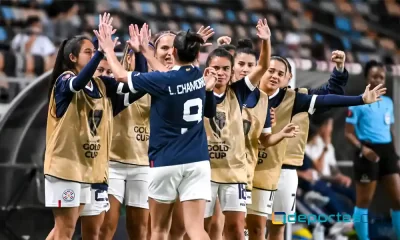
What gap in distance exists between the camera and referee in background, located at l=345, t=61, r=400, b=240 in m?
10.4

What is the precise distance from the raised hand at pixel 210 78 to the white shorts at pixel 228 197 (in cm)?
91

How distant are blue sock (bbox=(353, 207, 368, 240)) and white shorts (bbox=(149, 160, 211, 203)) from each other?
384cm

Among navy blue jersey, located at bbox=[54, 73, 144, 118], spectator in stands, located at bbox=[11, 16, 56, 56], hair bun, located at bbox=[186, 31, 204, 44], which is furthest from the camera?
spectator in stands, located at bbox=[11, 16, 56, 56]

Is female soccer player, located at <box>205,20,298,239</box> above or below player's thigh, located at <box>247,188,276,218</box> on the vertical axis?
above

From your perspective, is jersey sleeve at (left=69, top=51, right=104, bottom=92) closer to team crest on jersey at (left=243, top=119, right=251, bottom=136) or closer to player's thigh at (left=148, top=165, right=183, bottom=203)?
player's thigh at (left=148, top=165, right=183, bottom=203)

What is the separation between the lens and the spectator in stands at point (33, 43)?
45.0 feet

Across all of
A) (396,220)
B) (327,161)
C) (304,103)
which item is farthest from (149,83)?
(327,161)

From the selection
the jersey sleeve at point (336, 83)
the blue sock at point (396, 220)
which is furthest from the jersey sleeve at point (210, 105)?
the blue sock at point (396, 220)

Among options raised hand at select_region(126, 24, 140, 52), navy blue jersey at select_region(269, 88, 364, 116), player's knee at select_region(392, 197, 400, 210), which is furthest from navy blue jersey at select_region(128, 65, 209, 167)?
player's knee at select_region(392, 197, 400, 210)

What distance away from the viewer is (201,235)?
674 cm

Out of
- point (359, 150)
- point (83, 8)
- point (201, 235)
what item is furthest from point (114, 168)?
point (83, 8)

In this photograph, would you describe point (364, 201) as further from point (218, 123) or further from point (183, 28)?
point (183, 28)

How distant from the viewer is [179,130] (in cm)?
686

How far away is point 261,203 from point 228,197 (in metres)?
0.76
